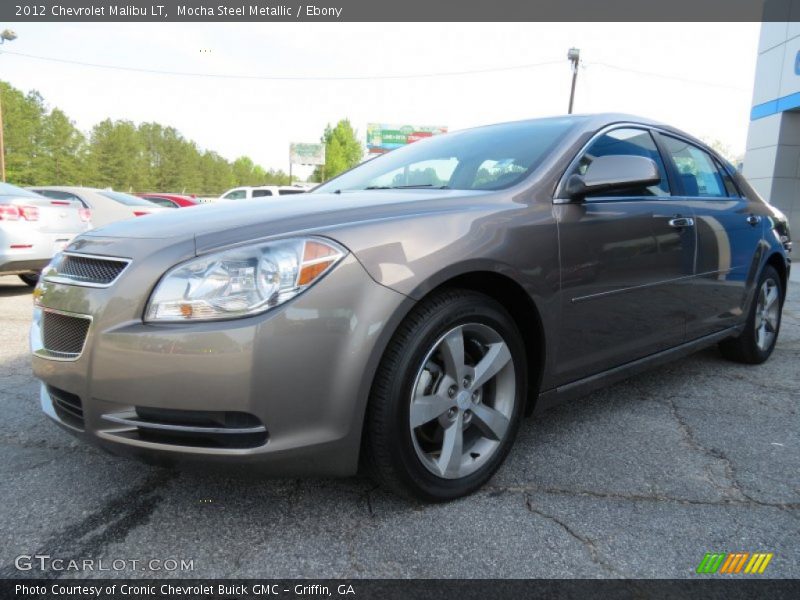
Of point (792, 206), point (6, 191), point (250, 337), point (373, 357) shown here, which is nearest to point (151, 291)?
point (250, 337)

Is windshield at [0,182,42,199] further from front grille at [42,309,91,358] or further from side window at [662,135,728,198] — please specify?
side window at [662,135,728,198]

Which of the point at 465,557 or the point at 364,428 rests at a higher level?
the point at 364,428

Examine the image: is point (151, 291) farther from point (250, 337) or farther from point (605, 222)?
point (605, 222)

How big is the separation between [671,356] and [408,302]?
1871 mm

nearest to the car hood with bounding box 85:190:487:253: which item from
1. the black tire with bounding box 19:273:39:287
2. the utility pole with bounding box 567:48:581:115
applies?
the black tire with bounding box 19:273:39:287

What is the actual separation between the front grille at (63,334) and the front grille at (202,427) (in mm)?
293

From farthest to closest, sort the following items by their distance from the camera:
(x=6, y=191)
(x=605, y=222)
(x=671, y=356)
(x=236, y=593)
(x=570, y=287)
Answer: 1. (x=6, y=191)
2. (x=671, y=356)
3. (x=605, y=222)
4. (x=570, y=287)
5. (x=236, y=593)

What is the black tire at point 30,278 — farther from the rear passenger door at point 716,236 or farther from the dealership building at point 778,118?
the dealership building at point 778,118

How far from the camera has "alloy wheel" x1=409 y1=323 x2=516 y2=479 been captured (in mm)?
1914

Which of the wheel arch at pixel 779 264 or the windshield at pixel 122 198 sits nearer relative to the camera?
the wheel arch at pixel 779 264

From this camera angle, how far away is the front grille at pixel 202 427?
1.62 m

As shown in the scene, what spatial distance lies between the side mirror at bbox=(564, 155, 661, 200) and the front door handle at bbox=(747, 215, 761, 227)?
1.53 metres

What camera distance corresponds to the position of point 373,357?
1.70 m

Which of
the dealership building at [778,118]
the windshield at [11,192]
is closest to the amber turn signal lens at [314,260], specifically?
the windshield at [11,192]
